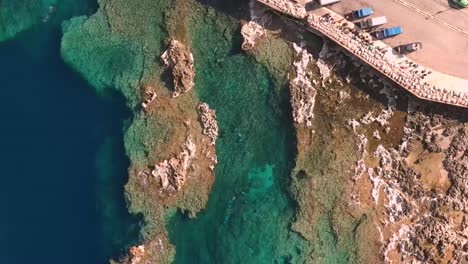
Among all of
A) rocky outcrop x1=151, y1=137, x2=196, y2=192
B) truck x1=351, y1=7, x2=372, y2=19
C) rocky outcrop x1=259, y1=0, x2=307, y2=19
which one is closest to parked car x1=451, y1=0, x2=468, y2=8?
truck x1=351, y1=7, x2=372, y2=19

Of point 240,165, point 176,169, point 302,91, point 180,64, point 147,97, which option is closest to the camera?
point 302,91

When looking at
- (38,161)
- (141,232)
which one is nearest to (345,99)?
(141,232)

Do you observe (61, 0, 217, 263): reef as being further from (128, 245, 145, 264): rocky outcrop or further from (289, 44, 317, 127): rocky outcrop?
(289, 44, 317, 127): rocky outcrop

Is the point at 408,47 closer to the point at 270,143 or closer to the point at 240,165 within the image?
the point at 270,143

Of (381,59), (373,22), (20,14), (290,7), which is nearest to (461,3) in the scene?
(373,22)

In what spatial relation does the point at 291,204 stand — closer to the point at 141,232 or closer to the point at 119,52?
the point at 141,232

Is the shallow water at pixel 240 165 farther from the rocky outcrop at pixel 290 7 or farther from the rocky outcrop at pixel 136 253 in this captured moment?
the rocky outcrop at pixel 290 7

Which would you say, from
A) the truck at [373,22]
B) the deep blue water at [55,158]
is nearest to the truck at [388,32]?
the truck at [373,22]
